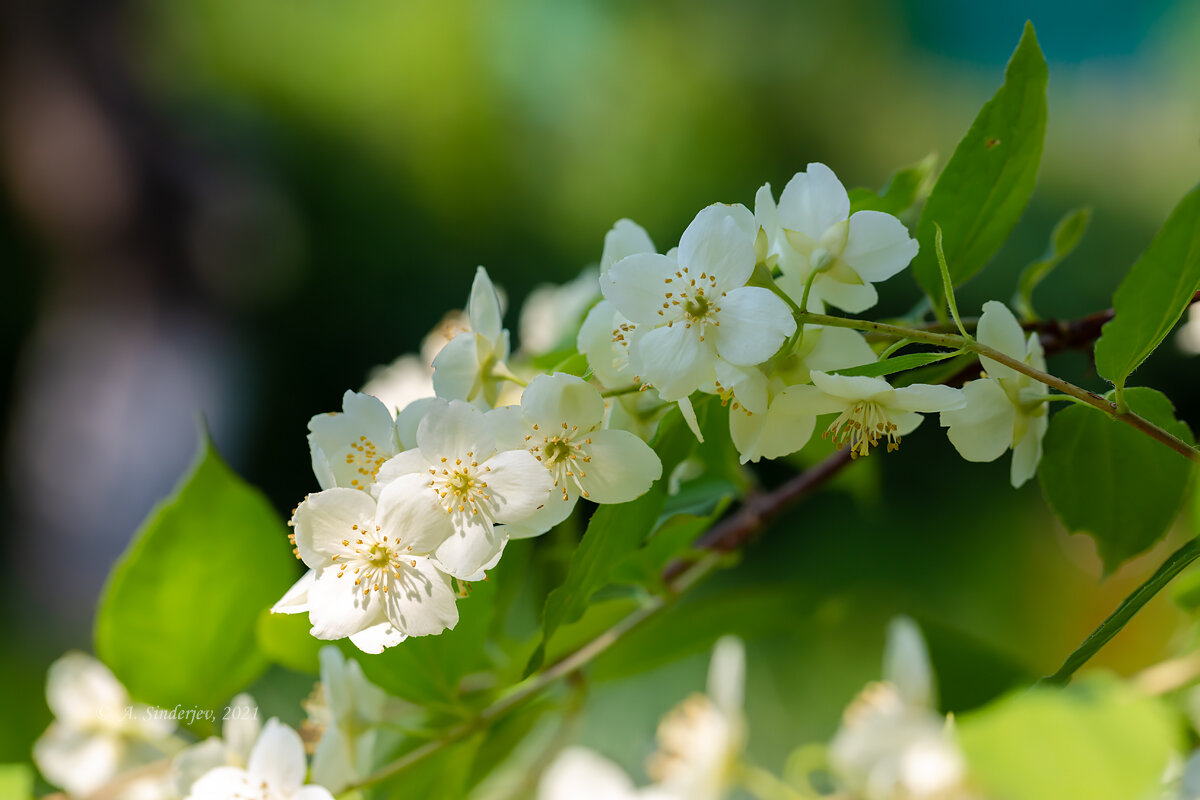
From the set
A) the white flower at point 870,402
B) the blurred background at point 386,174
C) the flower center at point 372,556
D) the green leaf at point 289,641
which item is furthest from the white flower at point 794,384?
the blurred background at point 386,174

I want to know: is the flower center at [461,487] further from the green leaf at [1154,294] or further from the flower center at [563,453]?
the green leaf at [1154,294]

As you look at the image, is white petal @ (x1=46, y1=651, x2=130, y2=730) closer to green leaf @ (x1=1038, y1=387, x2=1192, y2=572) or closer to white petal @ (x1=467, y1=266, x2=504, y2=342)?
white petal @ (x1=467, y1=266, x2=504, y2=342)

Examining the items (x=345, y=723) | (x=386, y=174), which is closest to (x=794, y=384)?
(x=345, y=723)

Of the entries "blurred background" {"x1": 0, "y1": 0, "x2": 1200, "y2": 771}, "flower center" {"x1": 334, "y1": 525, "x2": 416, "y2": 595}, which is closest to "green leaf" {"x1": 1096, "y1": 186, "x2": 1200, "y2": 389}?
"flower center" {"x1": 334, "y1": 525, "x2": 416, "y2": 595}

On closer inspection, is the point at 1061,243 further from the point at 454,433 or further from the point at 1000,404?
the point at 454,433

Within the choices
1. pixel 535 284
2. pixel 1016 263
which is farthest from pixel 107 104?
pixel 1016 263

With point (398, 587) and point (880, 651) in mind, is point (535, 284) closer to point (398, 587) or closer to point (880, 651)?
point (880, 651)
